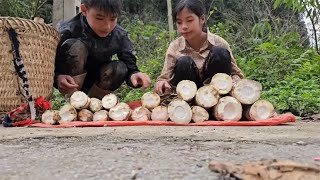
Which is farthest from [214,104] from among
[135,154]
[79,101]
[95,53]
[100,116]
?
[135,154]

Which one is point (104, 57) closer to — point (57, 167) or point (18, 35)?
point (18, 35)

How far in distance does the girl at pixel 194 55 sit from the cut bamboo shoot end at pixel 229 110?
274 millimetres

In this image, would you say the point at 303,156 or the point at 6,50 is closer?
the point at 303,156

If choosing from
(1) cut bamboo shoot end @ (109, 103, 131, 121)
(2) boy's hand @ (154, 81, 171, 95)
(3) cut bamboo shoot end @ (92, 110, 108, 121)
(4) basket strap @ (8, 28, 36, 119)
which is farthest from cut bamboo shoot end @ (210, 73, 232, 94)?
(4) basket strap @ (8, 28, 36, 119)

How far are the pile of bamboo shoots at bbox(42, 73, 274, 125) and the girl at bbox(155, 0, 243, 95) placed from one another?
0.59 ft

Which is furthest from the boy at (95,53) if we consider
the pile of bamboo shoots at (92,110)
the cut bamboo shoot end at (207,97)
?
the cut bamboo shoot end at (207,97)

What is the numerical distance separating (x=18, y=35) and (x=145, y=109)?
0.78 metres

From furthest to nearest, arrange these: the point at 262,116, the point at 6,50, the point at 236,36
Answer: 1. the point at 236,36
2. the point at 6,50
3. the point at 262,116

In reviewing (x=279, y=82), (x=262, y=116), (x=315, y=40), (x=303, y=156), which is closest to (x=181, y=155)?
(x=303, y=156)

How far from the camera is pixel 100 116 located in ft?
7.67

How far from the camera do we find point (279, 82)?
3.82m

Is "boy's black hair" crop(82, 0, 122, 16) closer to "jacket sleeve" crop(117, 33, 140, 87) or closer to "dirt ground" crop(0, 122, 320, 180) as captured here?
"jacket sleeve" crop(117, 33, 140, 87)

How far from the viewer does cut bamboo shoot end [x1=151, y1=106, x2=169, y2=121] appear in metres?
2.25

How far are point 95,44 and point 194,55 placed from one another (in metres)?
0.64
